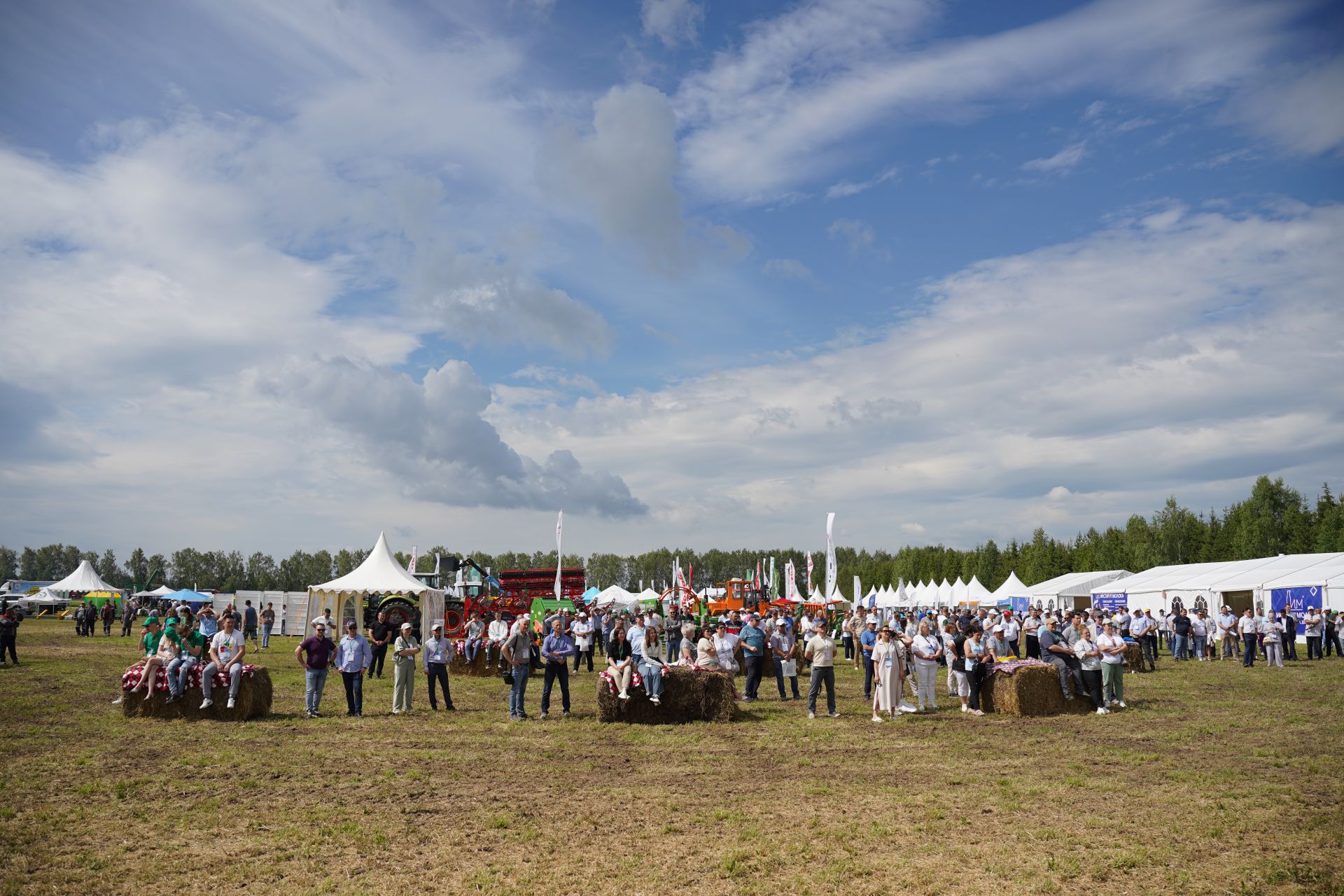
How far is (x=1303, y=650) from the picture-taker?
31547 mm

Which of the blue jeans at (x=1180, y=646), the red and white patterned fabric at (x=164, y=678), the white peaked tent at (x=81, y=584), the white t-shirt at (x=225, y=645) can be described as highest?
the white t-shirt at (x=225, y=645)

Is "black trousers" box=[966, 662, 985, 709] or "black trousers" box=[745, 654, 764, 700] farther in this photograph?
"black trousers" box=[745, 654, 764, 700]

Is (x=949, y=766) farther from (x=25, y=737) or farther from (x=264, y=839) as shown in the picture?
(x=25, y=737)

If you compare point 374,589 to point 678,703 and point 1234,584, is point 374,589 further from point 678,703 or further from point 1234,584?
point 1234,584

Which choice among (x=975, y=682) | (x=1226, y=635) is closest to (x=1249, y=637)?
(x=1226, y=635)

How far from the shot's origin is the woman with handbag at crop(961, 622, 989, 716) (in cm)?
1535

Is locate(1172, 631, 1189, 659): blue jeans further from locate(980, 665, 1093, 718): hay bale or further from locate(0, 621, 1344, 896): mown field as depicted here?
locate(980, 665, 1093, 718): hay bale

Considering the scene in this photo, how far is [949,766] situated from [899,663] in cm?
455

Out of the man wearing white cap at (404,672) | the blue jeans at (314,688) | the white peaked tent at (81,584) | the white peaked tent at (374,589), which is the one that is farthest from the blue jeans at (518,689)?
the white peaked tent at (81,584)

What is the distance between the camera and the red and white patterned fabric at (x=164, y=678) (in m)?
13.8

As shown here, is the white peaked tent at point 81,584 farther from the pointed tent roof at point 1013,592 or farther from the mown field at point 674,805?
the pointed tent roof at point 1013,592

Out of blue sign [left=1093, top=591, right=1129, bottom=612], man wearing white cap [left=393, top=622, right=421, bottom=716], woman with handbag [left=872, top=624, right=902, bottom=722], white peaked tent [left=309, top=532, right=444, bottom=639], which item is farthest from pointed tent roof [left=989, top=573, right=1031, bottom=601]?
man wearing white cap [left=393, top=622, right=421, bottom=716]

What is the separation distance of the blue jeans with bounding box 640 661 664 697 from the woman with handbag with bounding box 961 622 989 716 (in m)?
5.57

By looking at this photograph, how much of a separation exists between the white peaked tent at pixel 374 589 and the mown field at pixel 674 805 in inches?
502
